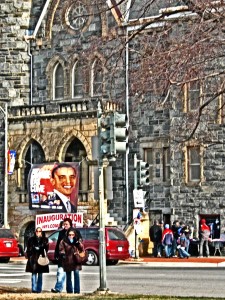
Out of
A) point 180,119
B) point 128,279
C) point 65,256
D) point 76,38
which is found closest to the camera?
point 65,256

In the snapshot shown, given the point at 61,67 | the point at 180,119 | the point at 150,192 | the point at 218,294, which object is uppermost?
the point at 61,67

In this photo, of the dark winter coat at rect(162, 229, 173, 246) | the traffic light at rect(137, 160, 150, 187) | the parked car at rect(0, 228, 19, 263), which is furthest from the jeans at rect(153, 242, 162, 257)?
the traffic light at rect(137, 160, 150, 187)

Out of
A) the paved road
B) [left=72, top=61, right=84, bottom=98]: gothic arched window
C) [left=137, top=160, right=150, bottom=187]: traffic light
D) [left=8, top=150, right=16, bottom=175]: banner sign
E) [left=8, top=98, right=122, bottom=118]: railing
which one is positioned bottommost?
the paved road

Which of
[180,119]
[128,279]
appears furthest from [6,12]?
[128,279]

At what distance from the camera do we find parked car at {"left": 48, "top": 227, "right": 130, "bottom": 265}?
3616 cm

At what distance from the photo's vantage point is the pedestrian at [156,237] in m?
40.8

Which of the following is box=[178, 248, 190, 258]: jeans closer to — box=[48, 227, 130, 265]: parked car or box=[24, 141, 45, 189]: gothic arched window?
box=[48, 227, 130, 265]: parked car

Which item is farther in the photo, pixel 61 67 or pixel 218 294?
pixel 61 67

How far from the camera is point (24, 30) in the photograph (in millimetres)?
48312

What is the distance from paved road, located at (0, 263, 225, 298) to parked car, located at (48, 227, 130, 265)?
2876mm

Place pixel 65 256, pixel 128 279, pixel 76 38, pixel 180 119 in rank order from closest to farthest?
pixel 65 256, pixel 128 279, pixel 180 119, pixel 76 38

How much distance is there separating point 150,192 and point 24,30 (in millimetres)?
10157

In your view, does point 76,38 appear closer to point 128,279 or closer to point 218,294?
point 128,279

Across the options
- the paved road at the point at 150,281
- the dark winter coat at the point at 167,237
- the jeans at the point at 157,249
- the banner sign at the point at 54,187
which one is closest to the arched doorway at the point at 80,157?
the banner sign at the point at 54,187
